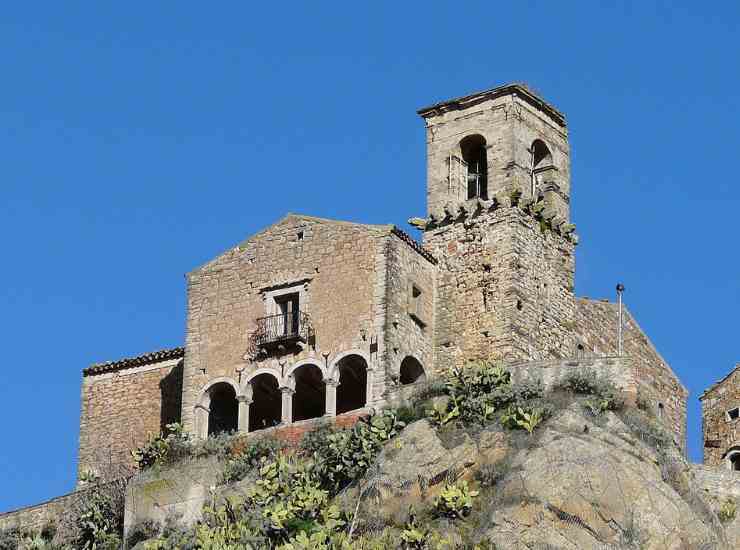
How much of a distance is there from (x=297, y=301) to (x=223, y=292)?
2.64 metres

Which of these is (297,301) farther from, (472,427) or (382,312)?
(472,427)

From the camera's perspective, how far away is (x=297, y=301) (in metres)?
69.2

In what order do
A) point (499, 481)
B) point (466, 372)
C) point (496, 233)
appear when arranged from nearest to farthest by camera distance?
point (499, 481)
point (466, 372)
point (496, 233)

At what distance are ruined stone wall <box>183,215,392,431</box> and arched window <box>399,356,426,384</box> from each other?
196cm

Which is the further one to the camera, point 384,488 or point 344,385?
point 344,385

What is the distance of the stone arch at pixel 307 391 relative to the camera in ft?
224

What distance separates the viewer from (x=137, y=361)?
244 ft

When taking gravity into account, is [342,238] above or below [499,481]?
above

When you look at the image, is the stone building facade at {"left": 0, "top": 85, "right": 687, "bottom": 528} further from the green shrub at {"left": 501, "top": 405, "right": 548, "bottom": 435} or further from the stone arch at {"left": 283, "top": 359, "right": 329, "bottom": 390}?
the green shrub at {"left": 501, "top": 405, "right": 548, "bottom": 435}

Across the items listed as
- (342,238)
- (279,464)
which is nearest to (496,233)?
(342,238)

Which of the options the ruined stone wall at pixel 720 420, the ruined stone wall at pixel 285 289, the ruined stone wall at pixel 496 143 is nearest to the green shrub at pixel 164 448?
the ruined stone wall at pixel 285 289

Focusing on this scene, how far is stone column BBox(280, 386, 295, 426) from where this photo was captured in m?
67.5

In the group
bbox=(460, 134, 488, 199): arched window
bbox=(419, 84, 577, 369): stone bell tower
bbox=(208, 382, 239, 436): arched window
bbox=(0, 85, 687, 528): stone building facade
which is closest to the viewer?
bbox=(0, 85, 687, 528): stone building facade

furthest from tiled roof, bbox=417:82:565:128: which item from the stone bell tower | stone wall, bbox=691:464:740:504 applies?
stone wall, bbox=691:464:740:504
